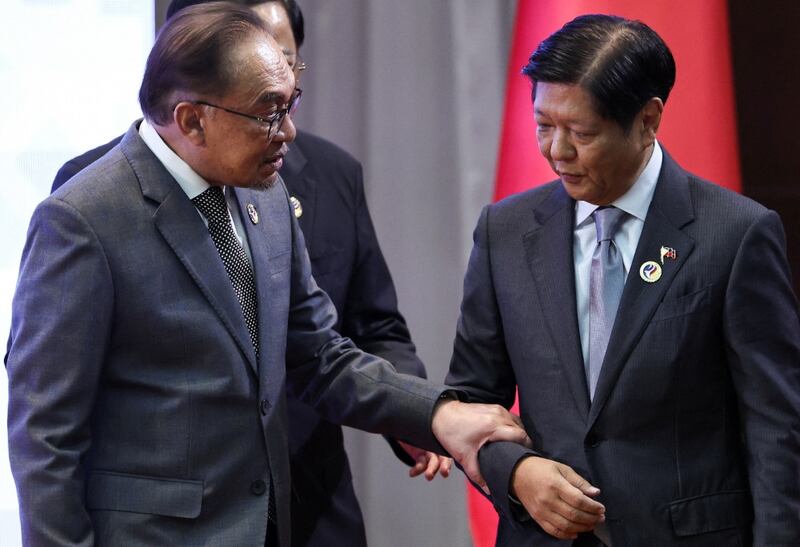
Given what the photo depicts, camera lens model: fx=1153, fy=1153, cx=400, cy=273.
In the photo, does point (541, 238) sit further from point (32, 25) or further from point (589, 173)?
point (32, 25)

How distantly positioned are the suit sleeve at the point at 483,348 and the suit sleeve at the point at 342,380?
0.07 m

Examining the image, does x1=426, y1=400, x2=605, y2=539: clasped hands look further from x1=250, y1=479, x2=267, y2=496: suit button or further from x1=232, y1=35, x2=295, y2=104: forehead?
x1=232, y1=35, x2=295, y2=104: forehead

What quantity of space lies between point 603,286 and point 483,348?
265 millimetres

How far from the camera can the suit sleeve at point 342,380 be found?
228cm

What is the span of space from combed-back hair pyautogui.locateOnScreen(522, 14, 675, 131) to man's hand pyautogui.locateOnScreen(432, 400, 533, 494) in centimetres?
58

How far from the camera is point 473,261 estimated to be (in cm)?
221

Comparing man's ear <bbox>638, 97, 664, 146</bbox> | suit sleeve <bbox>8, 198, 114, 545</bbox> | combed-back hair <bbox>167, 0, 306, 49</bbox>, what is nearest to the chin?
suit sleeve <bbox>8, 198, 114, 545</bbox>

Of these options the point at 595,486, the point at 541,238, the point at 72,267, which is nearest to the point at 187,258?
the point at 72,267

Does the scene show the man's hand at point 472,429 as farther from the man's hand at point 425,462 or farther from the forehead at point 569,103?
the forehead at point 569,103

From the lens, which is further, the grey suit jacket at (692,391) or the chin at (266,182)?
the chin at (266,182)

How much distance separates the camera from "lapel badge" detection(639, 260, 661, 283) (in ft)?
6.56

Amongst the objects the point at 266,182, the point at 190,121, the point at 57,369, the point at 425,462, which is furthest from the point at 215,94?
the point at 425,462

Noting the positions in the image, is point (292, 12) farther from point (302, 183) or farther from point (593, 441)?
point (593, 441)

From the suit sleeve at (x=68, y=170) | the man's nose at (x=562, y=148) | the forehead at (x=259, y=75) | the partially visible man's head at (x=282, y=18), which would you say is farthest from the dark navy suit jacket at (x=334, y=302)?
the man's nose at (x=562, y=148)
